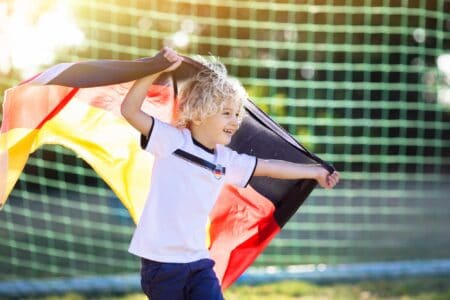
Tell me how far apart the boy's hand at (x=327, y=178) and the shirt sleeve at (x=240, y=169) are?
238mm

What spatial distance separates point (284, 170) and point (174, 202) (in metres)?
0.48

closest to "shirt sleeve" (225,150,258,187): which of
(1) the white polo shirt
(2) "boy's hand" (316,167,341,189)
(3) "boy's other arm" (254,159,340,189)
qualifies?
(3) "boy's other arm" (254,159,340,189)

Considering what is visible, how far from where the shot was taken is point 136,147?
396 cm

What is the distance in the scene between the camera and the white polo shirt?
Result: 3564mm

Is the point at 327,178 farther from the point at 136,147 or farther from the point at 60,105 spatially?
the point at 60,105

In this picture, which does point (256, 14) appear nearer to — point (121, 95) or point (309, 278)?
point (309, 278)

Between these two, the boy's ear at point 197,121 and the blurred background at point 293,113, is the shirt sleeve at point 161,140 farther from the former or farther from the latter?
the blurred background at point 293,113

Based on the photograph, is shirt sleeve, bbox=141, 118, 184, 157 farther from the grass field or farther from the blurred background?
the blurred background

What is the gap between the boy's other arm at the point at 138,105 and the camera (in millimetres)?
3562

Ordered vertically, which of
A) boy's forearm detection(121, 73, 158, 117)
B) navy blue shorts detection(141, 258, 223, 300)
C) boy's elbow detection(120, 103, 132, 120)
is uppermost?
boy's forearm detection(121, 73, 158, 117)

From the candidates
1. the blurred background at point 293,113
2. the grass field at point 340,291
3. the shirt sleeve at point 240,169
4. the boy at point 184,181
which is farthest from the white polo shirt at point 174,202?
the blurred background at point 293,113

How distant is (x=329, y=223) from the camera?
9.22 m

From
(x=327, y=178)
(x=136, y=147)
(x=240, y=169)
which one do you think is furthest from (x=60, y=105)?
(x=327, y=178)

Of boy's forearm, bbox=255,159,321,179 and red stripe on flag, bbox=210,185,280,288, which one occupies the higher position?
boy's forearm, bbox=255,159,321,179
